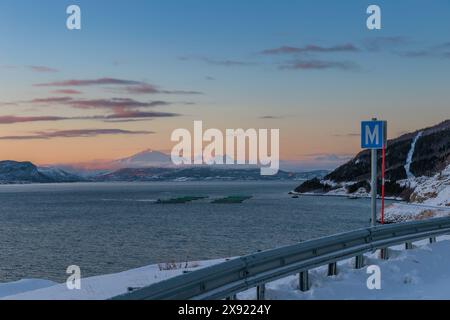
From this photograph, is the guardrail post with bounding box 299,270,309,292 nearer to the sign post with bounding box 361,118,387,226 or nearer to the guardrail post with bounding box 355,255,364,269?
the guardrail post with bounding box 355,255,364,269

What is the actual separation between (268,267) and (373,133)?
581 centimetres

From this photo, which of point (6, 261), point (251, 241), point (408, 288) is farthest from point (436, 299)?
point (251, 241)

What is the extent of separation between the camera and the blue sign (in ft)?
47.2

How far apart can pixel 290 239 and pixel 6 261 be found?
2578 cm

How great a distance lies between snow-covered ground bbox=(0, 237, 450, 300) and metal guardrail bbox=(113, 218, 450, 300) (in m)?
0.37

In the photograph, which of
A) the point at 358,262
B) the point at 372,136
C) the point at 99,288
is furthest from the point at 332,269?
the point at 99,288

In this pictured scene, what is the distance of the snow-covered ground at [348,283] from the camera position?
10.7 m

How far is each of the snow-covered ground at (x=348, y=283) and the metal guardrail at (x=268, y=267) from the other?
1.22 ft

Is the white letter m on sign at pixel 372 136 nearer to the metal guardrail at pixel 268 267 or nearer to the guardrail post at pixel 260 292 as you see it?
the metal guardrail at pixel 268 267

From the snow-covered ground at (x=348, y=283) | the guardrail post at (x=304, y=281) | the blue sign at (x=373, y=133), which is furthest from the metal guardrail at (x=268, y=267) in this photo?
the blue sign at (x=373, y=133)

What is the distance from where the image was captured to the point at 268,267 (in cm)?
1013

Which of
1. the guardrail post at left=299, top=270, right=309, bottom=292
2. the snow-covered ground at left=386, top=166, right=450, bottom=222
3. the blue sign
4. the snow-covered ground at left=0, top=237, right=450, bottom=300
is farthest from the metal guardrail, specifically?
the snow-covered ground at left=386, top=166, right=450, bottom=222

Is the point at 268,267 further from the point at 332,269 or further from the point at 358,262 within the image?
the point at 358,262

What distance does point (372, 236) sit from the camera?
535 inches
